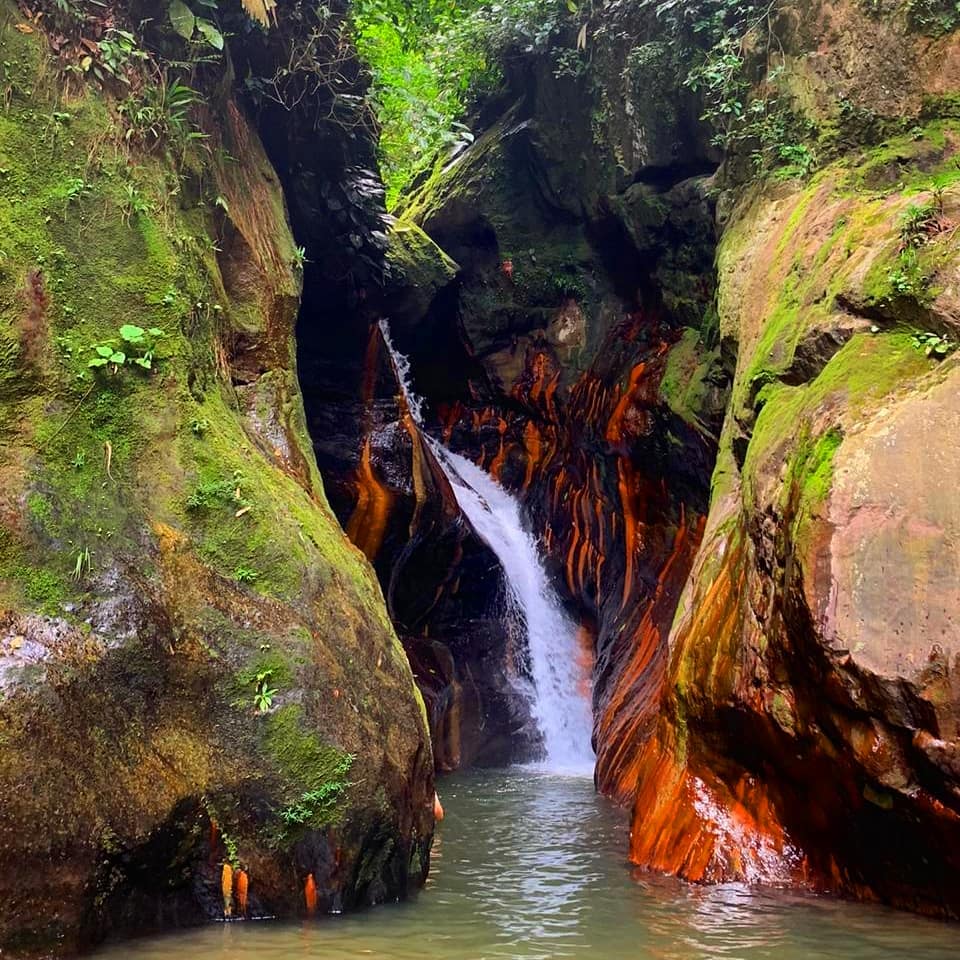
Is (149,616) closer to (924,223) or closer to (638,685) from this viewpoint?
(924,223)

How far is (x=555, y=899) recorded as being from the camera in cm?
538

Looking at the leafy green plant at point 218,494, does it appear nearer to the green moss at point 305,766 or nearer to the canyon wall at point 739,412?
the green moss at point 305,766

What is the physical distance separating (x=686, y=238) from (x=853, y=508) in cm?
833

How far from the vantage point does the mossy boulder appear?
13.9 feet

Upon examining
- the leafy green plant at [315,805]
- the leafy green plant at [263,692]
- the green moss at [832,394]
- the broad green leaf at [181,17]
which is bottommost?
the leafy green plant at [315,805]

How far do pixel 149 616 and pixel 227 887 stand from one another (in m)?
1.47

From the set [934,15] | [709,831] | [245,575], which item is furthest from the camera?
[934,15]

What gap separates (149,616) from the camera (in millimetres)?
4797

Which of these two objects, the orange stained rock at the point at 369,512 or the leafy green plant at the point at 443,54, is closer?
the orange stained rock at the point at 369,512

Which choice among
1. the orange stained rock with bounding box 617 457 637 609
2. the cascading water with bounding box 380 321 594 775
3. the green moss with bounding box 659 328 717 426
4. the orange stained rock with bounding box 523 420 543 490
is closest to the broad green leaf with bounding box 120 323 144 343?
the green moss with bounding box 659 328 717 426

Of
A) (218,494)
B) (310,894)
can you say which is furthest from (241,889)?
(218,494)

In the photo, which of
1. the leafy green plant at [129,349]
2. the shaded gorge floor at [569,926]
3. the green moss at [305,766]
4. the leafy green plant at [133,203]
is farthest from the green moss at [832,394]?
the leafy green plant at [133,203]

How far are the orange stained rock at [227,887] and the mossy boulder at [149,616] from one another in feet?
0.04

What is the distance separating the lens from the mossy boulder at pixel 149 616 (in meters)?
4.24
